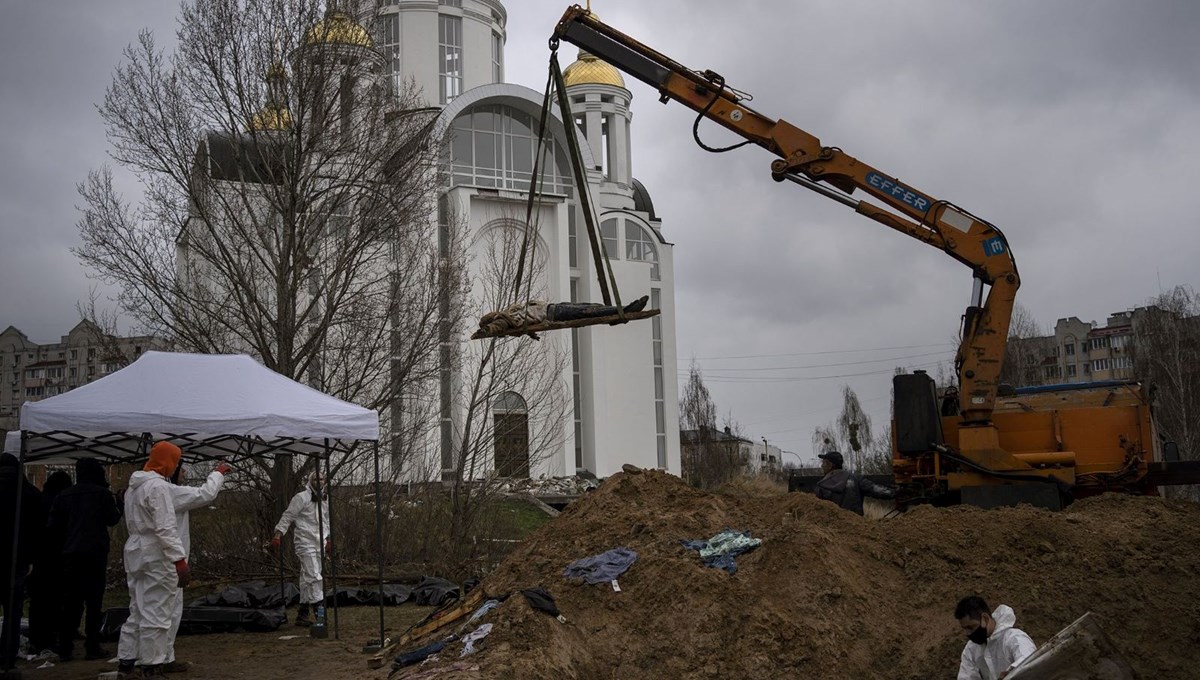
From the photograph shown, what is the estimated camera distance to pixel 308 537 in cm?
1353

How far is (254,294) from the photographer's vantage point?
19.8m

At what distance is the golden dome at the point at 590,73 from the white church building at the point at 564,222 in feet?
6.55

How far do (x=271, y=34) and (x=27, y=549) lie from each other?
12241 mm

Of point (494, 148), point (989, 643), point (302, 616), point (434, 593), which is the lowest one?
point (434, 593)

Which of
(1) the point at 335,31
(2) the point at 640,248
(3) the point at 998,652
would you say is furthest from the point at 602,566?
(2) the point at 640,248

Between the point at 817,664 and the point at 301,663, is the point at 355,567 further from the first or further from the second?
the point at 817,664

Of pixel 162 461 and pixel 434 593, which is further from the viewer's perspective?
pixel 434 593

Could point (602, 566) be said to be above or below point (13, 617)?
above

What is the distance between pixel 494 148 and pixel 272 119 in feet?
65.0

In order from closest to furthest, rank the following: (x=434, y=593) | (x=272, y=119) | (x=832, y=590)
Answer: (x=832, y=590), (x=434, y=593), (x=272, y=119)

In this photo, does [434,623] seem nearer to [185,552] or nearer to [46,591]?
[185,552]

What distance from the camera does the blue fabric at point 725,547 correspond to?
10945 millimetres

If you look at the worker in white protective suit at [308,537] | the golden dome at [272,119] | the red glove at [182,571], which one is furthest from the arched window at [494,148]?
the red glove at [182,571]

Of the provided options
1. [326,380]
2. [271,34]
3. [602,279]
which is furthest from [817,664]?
[271,34]
